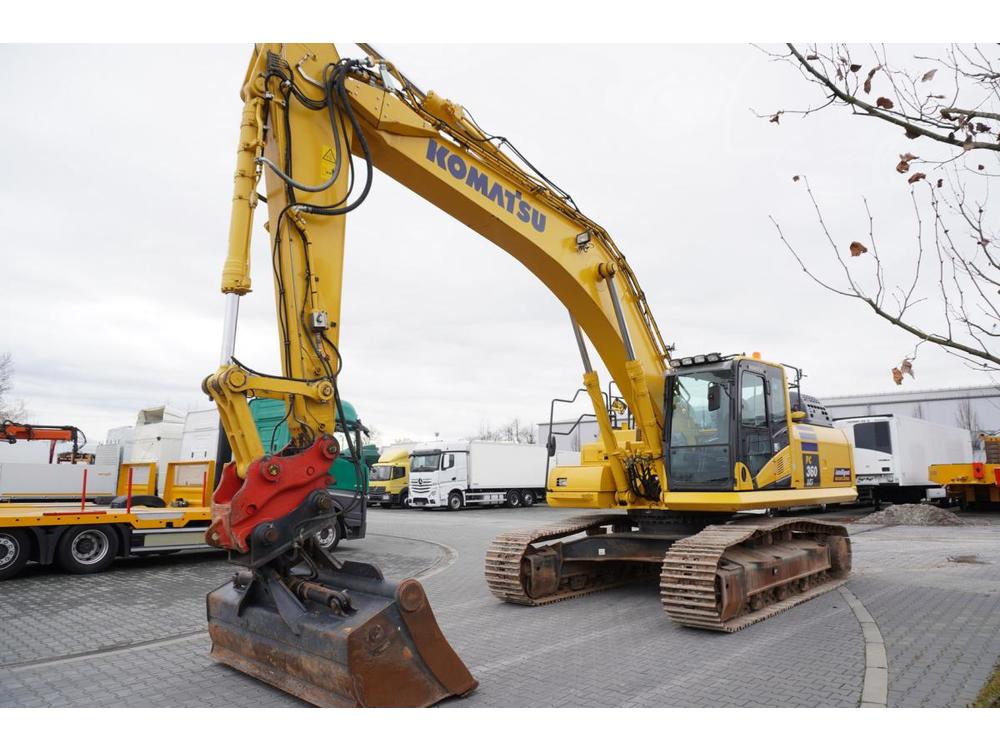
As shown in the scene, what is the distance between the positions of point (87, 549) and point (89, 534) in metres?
0.25

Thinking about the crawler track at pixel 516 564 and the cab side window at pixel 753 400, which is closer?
the cab side window at pixel 753 400

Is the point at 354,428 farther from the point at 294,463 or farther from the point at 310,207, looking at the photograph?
the point at 310,207

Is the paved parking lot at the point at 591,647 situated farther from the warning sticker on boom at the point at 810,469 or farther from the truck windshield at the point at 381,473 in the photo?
the truck windshield at the point at 381,473

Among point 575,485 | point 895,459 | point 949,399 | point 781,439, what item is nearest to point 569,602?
point 575,485

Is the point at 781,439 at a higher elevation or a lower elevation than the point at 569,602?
higher

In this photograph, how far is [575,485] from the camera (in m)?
9.13

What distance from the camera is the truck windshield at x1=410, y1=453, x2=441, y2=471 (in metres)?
30.1

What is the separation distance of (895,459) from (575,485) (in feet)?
64.5

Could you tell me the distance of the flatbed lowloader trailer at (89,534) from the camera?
410 inches

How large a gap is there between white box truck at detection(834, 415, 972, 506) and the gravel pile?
9.11ft

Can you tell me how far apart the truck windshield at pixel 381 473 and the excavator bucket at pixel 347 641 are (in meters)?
28.4

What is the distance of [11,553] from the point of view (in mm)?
10367

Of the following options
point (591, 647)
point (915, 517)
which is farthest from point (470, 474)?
point (591, 647)

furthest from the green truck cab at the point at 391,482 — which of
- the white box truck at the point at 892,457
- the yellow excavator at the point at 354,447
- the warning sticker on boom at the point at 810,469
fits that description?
the warning sticker on boom at the point at 810,469
